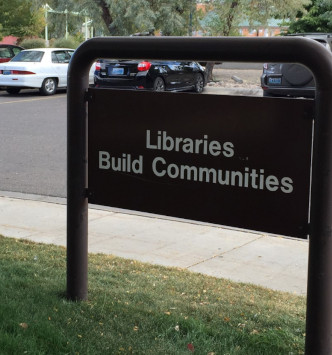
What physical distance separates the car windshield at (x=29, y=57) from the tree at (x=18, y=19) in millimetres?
20659

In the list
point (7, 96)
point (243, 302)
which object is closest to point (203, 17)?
point (7, 96)

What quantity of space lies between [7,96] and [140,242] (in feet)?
54.5

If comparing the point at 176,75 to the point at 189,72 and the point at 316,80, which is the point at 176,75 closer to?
the point at 189,72

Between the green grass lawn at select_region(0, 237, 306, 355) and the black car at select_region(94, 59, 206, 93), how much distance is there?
1450 centimetres

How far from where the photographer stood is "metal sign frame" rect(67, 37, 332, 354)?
319 cm

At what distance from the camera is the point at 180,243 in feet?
21.2

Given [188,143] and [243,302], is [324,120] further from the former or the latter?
[243,302]

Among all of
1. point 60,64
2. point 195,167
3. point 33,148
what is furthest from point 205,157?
point 60,64

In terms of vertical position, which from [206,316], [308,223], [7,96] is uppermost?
[308,223]

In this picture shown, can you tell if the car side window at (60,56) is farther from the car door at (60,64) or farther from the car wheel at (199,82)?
the car wheel at (199,82)

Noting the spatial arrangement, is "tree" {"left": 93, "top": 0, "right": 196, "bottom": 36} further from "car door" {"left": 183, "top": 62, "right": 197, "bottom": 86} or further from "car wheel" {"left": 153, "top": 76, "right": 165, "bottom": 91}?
"car wheel" {"left": 153, "top": 76, "right": 165, "bottom": 91}

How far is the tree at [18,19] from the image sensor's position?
146ft

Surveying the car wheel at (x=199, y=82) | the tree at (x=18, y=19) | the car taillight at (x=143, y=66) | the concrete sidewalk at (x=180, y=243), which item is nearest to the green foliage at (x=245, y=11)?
the car wheel at (x=199, y=82)

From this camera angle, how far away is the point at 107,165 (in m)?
4.09
